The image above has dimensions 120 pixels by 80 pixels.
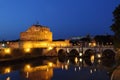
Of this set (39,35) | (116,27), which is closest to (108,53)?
(39,35)

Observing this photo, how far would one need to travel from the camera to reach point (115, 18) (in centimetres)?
2833

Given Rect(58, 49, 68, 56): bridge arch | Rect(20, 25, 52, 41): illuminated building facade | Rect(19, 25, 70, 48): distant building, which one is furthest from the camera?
Rect(20, 25, 52, 41): illuminated building facade

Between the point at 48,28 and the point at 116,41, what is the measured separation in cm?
5059

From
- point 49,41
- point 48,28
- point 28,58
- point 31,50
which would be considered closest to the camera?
point 28,58

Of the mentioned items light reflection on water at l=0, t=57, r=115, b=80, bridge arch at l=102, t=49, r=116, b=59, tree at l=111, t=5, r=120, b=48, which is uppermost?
tree at l=111, t=5, r=120, b=48

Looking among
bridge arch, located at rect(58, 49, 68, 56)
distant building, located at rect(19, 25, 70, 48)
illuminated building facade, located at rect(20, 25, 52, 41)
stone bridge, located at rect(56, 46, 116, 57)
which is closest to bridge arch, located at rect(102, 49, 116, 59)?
stone bridge, located at rect(56, 46, 116, 57)

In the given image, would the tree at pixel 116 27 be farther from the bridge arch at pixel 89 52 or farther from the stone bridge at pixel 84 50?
the bridge arch at pixel 89 52

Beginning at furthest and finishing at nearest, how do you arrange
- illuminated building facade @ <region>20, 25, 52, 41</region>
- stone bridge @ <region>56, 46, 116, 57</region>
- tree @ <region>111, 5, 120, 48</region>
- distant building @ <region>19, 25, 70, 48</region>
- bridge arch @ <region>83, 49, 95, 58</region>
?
illuminated building facade @ <region>20, 25, 52, 41</region> < distant building @ <region>19, 25, 70, 48</region> < bridge arch @ <region>83, 49, 95, 58</region> < stone bridge @ <region>56, 46, 116, 57</region> < tree @ <region>111, 5, 120, 48</region>

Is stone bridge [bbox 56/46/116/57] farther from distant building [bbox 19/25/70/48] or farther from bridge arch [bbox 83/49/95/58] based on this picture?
distant building [bbox 19/25/70/48]

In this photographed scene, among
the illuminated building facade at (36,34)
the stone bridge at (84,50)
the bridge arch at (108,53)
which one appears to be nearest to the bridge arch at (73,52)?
the stone bridge at (84,50)

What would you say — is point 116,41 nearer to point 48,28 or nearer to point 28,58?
point 28,58

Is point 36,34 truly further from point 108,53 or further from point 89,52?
point 108,53

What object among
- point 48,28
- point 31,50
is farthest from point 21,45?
point 48,28

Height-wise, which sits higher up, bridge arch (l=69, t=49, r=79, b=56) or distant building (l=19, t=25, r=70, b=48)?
distant building (l=19, t=25, r=70, b=48)
